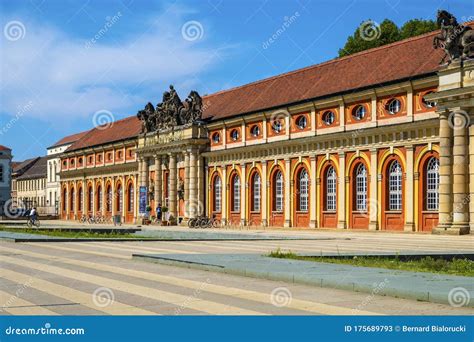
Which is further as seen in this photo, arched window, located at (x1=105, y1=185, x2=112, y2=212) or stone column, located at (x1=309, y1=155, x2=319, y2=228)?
arched window, located at (x1=105, y1=185, x2=112, y2=212)

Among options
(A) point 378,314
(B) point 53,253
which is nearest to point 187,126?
(B) point 53,253

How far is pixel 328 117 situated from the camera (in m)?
50.4

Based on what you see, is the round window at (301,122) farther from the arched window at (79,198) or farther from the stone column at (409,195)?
the arched window at (79,198)

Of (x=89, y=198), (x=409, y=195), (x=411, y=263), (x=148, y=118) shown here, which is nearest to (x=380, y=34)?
(x=148, y=118)

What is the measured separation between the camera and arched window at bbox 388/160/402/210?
44.8 meters

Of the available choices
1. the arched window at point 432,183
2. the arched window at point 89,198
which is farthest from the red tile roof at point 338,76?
the arched window at point 89,198

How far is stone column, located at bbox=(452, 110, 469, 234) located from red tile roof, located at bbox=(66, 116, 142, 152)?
45.1 m

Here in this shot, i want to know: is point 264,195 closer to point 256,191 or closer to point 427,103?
point 256,191

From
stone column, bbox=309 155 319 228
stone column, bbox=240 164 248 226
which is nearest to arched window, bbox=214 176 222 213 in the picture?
stone column, bbox=240 164 248 226

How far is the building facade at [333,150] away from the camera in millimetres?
39719

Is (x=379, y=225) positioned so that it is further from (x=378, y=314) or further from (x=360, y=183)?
(x=378, y=314)

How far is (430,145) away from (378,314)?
109 feet

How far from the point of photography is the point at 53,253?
23.3m

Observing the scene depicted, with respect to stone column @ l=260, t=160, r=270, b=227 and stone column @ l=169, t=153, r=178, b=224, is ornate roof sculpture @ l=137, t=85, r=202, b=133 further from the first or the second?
stone column @ l=260, t=160, r=270, b=227
